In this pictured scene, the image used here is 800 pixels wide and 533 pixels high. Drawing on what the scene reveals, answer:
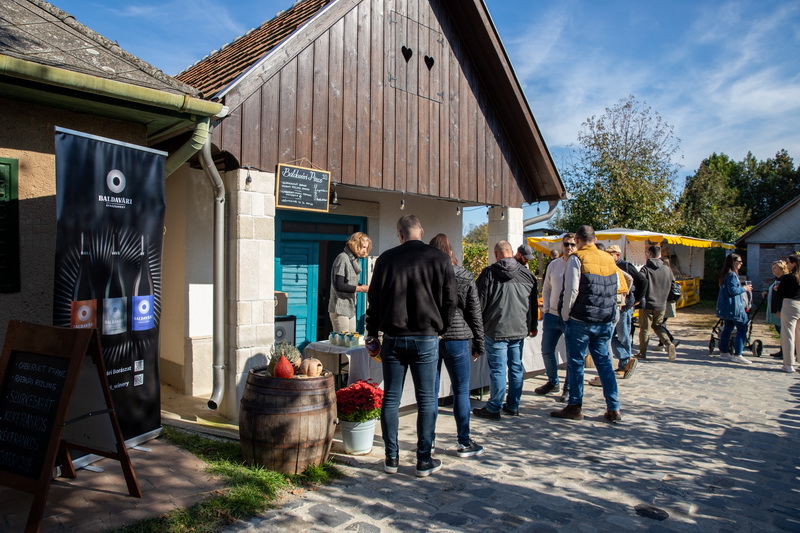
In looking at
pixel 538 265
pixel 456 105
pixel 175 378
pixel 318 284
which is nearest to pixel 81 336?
pixel 175 378

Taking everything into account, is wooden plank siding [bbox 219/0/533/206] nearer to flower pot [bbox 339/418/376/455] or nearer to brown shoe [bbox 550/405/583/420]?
flower pot [bbox 339/418/376/455]

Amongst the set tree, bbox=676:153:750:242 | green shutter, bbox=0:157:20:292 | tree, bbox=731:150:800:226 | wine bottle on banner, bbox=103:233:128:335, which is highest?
tree, bbox=731:150:800:226

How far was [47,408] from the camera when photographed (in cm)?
343

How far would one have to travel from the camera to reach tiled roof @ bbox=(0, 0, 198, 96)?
4133 millimetres

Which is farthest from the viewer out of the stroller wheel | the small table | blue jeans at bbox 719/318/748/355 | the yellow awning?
the yellow awning

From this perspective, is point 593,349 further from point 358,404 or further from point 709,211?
point 709,211

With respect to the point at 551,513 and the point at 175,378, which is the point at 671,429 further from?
the point at 175,378

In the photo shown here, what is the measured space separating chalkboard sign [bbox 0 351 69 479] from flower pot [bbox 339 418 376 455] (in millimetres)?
2147

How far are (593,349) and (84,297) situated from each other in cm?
466

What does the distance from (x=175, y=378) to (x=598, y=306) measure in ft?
16.5

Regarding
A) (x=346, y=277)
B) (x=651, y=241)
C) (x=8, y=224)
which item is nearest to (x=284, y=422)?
(x=346, y=277)

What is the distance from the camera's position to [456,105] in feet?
27.0

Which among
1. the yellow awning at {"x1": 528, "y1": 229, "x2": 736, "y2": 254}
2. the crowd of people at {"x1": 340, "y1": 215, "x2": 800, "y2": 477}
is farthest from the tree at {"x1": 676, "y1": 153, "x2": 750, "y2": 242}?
the crowd of people at {"x1": 340, "y1": 215, "x2": 800, "y2": 477}

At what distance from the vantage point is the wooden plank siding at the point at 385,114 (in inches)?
236
